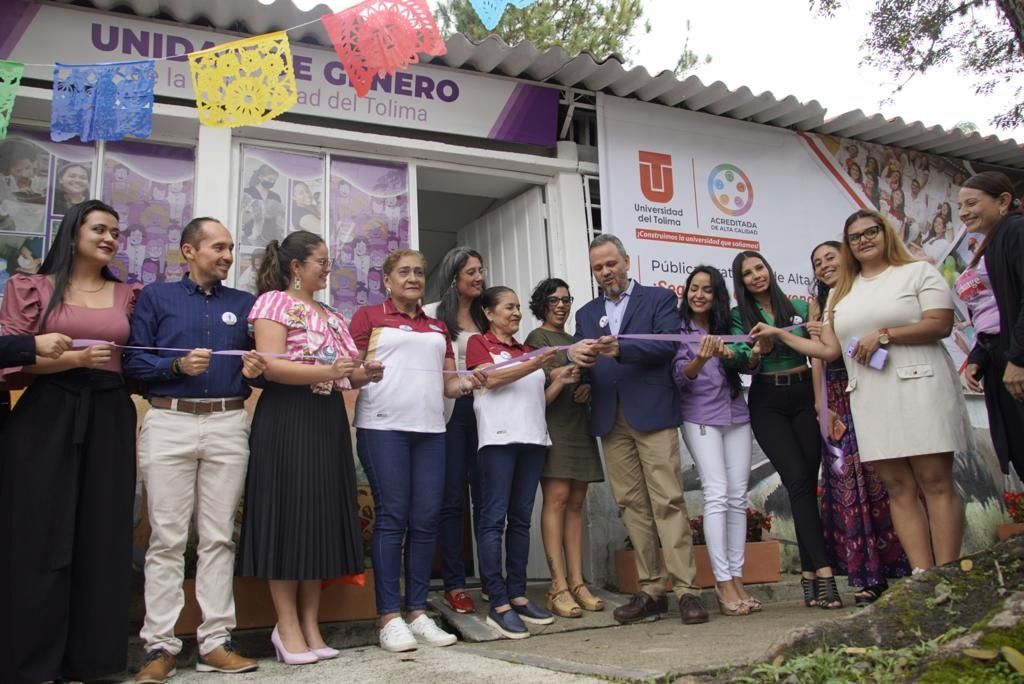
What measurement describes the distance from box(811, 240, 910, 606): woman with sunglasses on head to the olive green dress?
129 centimetres

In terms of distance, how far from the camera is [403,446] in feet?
13.5

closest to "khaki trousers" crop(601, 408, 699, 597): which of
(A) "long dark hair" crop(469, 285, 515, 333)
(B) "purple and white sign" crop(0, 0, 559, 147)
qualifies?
(A) "long dark hair" crop(469, 285, 515, 333)

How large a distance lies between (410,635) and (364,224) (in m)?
3.00

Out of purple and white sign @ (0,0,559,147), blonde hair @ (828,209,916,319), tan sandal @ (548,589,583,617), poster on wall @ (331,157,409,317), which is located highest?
purple and white sign @ (0,0,559,147)

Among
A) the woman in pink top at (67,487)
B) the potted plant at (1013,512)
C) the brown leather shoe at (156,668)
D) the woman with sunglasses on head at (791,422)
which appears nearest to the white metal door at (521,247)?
the woman with sunglasses on head at (791,422)

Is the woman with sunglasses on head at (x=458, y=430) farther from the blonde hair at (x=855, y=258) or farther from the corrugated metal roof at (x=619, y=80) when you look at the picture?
the blonde hair at (x=855, y=258)

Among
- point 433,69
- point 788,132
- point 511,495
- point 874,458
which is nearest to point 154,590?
point 511,495

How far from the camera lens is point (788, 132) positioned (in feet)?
24.1

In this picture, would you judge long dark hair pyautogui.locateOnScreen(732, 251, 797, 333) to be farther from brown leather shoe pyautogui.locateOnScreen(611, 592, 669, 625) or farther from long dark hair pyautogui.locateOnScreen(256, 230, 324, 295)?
long dark hair pyautogui.locateOnScreen(256, 230, 324, 295)

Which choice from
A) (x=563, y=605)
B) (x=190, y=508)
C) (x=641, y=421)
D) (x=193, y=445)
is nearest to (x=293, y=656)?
(x=190, y=508)

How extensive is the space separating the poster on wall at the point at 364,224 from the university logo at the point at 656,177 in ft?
5.98

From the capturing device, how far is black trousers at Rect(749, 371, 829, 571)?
4.66 metres

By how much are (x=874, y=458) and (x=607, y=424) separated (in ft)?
4.54

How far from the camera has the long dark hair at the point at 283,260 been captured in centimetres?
407
